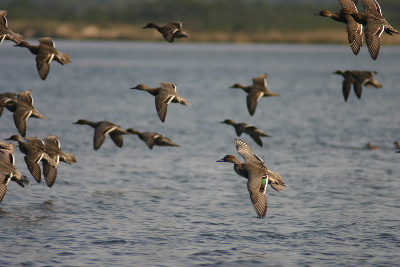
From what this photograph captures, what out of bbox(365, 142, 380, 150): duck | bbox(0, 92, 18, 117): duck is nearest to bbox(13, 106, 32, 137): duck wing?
bbox(0, 92, 18, 117): duck

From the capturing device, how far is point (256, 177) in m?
13.0

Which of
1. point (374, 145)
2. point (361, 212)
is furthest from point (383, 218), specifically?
point (374, 145)

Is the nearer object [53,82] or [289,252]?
[289,252]

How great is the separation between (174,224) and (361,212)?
4229 millimetres

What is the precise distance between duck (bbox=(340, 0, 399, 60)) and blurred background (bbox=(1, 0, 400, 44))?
113488 mm

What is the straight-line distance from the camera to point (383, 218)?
15320 mm

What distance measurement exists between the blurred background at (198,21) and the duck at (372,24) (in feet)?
372

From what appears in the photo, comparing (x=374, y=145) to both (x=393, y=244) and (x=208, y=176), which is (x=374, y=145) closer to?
(x=208, y=176)

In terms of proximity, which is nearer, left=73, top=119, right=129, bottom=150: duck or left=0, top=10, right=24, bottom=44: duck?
left=0, top=10, right=24, bottom=44: duck

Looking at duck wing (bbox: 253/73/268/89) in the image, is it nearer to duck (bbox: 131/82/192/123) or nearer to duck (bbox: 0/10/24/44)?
duck (bbox: 131/82/192/123)

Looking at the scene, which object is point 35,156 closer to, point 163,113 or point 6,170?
point 6,170

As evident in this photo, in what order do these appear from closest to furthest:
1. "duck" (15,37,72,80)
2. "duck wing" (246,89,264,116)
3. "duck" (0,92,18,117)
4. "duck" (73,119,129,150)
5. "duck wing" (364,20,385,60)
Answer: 1. "duck wing" (364,20,385,60)
2. "duck" (15,37,72,80)
3. "duck" (0,92,18,117)
4. "duck" (73,119,129,150)
5. "duck wing" (246,89,264,116)

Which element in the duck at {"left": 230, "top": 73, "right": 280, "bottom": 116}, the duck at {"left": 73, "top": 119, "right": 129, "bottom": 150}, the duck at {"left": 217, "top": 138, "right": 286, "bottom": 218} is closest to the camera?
the duck at {"left": 217, "top": 138, "right": 286, "bottom": 218}

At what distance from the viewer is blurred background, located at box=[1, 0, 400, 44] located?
462 ft
